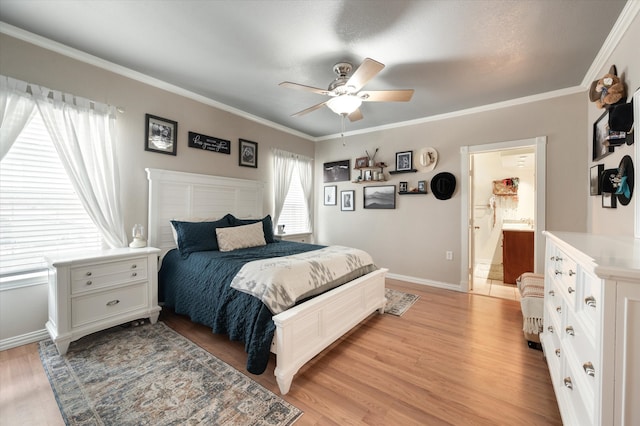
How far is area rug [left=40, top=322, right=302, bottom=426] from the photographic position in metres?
1.52

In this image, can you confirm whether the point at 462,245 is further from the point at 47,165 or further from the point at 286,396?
the point at 47,165

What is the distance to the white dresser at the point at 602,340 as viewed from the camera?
2.57 feet

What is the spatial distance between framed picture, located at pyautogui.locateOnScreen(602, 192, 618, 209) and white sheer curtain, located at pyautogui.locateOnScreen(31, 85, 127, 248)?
4564mm

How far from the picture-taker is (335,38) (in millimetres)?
2193

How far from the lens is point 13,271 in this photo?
7.25 ft

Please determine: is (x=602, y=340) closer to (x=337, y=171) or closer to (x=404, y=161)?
(x=404, y=161)

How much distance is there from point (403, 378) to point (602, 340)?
1.36 meters

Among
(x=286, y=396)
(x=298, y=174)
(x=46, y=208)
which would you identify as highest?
(x=298, y=174)

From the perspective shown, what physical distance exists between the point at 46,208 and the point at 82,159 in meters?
0.54

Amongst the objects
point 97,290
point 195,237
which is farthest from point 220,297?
point 97,290

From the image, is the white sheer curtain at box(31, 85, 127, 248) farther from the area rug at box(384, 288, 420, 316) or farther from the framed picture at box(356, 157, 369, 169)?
the framed picture at box(356, 157, 369, 169)

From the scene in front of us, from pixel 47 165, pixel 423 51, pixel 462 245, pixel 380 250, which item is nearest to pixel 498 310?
pixel 462 245

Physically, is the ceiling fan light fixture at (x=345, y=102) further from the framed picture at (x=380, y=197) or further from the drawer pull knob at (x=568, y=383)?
the drawer pull knob at (x=568, y=383)

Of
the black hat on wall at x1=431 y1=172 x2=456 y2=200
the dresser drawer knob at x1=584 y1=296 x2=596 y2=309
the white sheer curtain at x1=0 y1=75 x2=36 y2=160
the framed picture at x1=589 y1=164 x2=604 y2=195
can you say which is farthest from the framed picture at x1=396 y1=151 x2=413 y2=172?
the white sheer curtain at x1=0 y1=75 x2=36 y2=160
